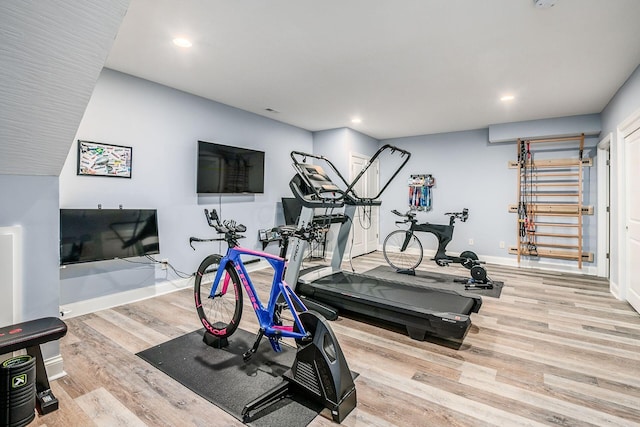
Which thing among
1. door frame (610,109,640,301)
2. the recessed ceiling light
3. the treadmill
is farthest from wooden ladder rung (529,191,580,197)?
the recessed ceiling light

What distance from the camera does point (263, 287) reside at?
435 cm

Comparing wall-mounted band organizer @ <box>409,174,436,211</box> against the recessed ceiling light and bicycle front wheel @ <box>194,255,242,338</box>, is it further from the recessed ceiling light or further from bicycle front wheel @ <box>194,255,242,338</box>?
the recessed ceiling light

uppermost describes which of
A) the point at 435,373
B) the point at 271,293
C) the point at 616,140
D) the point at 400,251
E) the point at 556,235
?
the point at 616,140

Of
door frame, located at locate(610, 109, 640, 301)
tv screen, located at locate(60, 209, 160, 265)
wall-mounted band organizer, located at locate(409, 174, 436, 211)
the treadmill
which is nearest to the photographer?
the treadmill

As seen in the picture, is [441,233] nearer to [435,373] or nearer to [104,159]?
[435,373]

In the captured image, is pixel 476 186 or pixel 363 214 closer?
pixel 476 186

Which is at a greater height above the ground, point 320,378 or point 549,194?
point 549,194

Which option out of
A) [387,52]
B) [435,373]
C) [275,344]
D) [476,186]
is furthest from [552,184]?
[275,344]

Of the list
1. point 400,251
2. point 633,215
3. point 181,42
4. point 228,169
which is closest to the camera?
point 181,42

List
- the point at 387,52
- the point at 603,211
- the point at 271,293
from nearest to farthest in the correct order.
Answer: the point at 271,293, the point at 387,52, the point at 603,211

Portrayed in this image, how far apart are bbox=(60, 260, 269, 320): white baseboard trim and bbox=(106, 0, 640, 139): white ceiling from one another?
8.15 ft

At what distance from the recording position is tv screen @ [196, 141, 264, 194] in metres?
4.39

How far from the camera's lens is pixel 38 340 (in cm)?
179

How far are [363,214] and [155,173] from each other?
4194 mm
